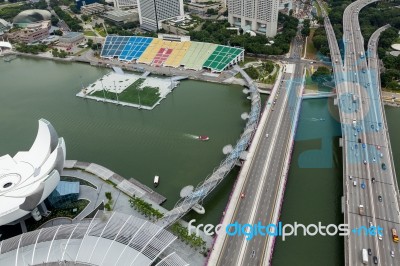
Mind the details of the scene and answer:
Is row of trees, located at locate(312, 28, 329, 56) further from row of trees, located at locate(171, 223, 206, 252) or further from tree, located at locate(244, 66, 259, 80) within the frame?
row of trees, located at locate(171, 223, 206, 252)

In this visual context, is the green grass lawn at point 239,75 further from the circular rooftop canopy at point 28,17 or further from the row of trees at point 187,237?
the circular rooftop canopy at point 28,17

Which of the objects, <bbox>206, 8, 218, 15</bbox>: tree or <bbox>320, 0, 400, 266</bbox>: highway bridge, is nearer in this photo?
<bbox>320, 0, 400, 266</bbox>: highway bridge

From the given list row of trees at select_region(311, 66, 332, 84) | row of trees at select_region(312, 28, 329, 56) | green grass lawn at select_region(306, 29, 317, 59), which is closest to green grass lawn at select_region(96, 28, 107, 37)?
green grass lawn at select_region(306, 29, 317, 59)

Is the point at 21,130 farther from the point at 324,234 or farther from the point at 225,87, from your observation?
the point at 324,234

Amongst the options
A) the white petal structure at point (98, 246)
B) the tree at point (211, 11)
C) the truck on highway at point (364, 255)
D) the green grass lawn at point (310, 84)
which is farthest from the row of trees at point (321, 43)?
the white petal structure at point (98, 246)

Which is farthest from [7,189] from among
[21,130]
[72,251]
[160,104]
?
[160,104]

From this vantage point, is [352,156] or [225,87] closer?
[352,156]

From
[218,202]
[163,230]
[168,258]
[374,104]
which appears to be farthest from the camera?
[374,104]

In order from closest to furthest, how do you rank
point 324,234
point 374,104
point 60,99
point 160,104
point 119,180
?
point 324,234, point 119,180, point 374,104, point 160,104, point 60,99
